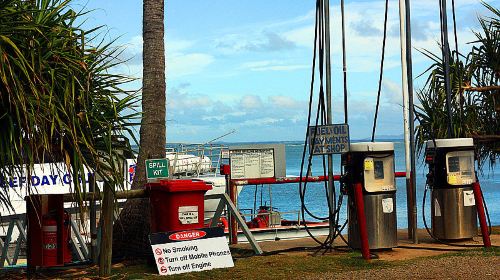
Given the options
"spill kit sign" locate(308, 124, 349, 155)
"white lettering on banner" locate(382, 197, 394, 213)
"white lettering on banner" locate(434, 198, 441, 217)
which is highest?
"spill kit sign" locate(308, 124, 349, 155)

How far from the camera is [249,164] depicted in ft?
51.4

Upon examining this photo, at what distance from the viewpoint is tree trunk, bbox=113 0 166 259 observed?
513 inches

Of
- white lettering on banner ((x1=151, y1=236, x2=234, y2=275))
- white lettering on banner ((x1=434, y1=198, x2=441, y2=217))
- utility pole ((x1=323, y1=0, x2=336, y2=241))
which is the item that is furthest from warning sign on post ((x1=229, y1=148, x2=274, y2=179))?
white lettering on banner ((x1=151, y1=236, x2=234, y2=275))

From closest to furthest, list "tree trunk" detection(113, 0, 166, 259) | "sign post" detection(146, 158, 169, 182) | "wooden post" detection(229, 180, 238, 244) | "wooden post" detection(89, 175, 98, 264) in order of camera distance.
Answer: "wooden post" detection(89, 175, 98, 264)
"sign post" detection(146, 158, 169, 182)
"tree trunk" detection(113, 0, 166, 259)
"wooden post" detection(229, 180, 238, 244)

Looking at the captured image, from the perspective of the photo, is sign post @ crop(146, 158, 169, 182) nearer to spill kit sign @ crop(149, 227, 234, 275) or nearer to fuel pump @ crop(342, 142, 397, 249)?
spill kit sign @ crop(149, 227, 234, 275)

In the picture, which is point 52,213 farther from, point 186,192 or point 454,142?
point 454,142

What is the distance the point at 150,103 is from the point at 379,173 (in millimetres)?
3836

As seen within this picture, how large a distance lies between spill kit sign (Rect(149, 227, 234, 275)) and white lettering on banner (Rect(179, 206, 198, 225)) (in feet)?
0.42

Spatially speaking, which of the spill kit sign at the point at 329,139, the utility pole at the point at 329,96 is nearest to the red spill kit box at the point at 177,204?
the spill kit sign at the point at 329,139

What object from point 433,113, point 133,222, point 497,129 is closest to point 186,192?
point 133,222

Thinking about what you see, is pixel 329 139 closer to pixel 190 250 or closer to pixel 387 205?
pixel 387 205

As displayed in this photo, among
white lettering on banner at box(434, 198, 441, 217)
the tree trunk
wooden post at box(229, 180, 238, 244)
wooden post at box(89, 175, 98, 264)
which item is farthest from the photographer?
wooden post at box(229, 180, 238, 244)

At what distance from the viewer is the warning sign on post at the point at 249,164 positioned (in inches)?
614

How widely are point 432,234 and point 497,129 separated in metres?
3.37
